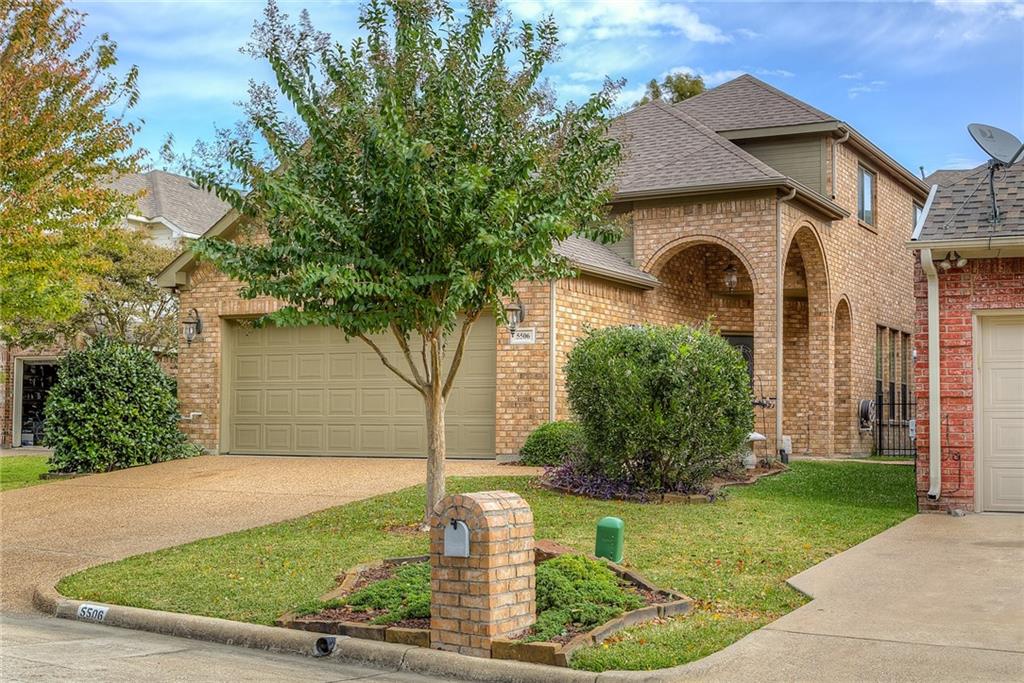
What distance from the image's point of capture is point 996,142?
11805 mm

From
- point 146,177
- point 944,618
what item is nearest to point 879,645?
point 944,618

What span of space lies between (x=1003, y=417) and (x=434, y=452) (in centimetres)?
628

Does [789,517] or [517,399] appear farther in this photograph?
[517,399]

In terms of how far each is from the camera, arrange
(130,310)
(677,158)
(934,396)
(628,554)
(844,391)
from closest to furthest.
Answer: (628,554), (934,396), (677,158), (844,391), (130,310)

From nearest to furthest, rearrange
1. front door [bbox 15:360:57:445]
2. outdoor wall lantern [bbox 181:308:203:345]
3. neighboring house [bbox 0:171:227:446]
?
outdoor wall lantern [bbox 181:308:203:345] → neighboring house [bbox 0:171:227:446] → front door [bbox 15:360:57:445]

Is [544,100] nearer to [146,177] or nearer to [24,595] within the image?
[24,595]

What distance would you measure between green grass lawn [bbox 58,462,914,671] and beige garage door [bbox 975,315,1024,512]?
99 cm

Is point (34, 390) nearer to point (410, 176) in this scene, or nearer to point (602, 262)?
point (602, 262)

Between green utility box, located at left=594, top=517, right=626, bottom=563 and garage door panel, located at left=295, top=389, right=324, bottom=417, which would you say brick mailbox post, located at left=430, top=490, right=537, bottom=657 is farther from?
garage door panel, located at left=295, top=389, right=324, bottom=417

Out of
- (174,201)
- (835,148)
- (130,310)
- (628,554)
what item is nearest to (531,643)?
(628,554)

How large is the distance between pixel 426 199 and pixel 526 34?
2.18 meters

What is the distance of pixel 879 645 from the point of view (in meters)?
6.54

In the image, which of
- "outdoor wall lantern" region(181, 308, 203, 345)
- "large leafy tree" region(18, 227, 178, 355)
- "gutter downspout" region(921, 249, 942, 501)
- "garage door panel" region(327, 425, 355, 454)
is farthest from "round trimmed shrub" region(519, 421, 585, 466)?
"large leafy tree" region(18, 227, 178, 355)

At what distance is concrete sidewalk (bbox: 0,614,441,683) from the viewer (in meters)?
6.17
